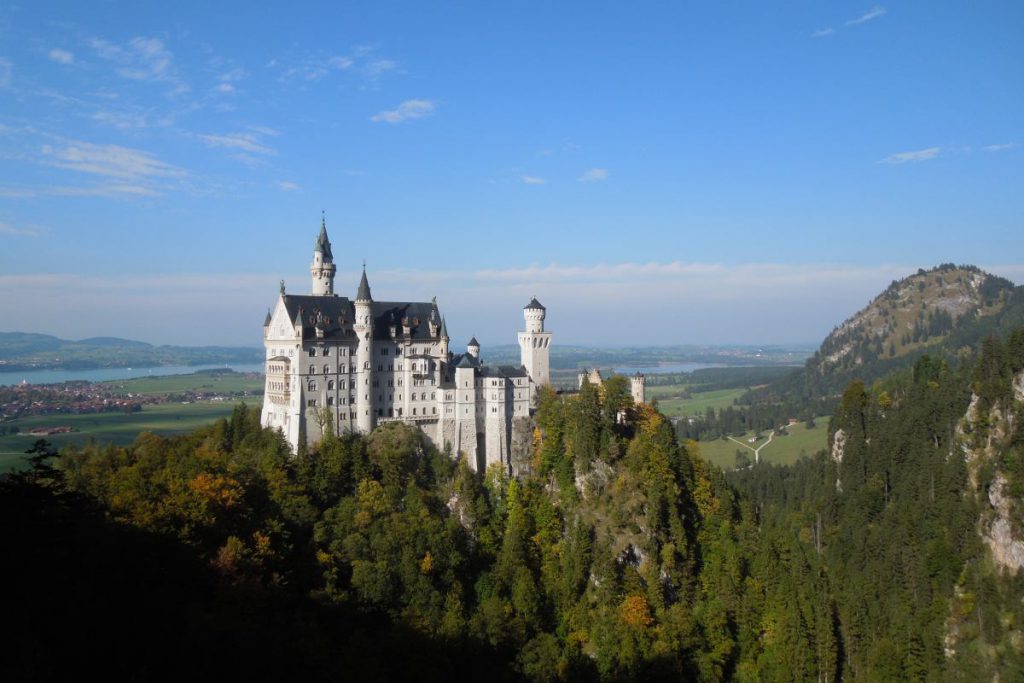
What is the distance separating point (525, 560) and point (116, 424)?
350 feet

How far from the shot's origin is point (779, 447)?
16538 centimetres

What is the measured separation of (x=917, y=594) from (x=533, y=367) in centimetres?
4337

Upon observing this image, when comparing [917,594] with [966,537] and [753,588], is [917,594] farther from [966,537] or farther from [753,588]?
[753,588]

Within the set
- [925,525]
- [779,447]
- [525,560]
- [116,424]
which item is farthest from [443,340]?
[779,447]

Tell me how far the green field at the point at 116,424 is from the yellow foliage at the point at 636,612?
75.5 meters

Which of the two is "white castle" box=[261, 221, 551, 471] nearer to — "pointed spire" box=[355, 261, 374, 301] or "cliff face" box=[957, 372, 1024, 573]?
"pointed spire" box=[355, 261, 374, 301]

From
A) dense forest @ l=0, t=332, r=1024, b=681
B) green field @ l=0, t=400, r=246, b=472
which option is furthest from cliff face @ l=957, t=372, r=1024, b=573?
green field @ l=0, t=400, r=246, b=472

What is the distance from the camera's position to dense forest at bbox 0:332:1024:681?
1869 inches

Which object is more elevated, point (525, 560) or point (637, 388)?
point (637, 388)

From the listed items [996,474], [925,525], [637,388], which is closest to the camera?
[996,474]

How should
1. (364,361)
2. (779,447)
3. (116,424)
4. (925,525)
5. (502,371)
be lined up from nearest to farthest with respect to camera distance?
(364,361) → (502,371) → (925,525) → (116,424) → (779,447)

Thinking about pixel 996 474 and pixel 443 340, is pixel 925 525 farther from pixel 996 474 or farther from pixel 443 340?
pixel 443 340

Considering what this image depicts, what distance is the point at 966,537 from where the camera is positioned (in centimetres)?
8019

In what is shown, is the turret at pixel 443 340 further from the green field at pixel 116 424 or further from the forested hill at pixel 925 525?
the green field at pixel 116 424
